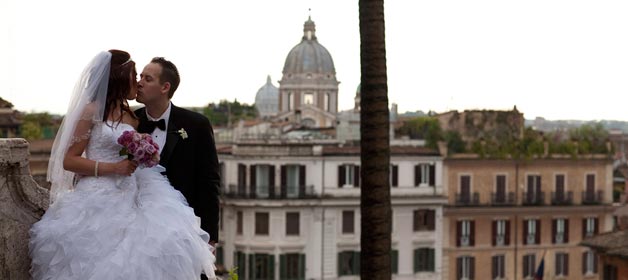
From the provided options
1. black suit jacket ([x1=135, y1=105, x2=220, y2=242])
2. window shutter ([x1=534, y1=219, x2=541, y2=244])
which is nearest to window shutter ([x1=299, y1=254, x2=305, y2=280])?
window shutter ([x1=534, y1=219, x2=541, y2=244])

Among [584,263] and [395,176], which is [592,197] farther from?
[395,176]

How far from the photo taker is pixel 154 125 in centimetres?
640

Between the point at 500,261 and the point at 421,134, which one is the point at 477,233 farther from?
Result: the point at 421,134

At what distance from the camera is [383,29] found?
32.8 ft

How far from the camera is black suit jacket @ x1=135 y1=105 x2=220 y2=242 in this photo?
634cm

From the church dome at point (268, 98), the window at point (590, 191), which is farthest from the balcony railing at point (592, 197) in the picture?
the church dome at point (268, 98)

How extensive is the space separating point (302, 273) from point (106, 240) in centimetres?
4333

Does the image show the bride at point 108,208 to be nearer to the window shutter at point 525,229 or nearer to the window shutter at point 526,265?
the window shutter at point 525,229

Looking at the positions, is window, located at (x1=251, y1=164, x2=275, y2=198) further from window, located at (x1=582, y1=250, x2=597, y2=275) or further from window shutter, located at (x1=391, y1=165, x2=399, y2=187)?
window, located at (x1=582, y1=250, x2=597, y2=275)

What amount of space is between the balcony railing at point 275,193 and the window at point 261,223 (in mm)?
783

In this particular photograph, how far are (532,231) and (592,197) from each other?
11.9ft

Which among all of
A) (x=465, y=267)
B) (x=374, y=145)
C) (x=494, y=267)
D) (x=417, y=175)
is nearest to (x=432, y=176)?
(x=417, y=175)

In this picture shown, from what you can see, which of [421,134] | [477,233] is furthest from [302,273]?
[421,134]

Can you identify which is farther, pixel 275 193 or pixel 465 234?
pixel 465 234
